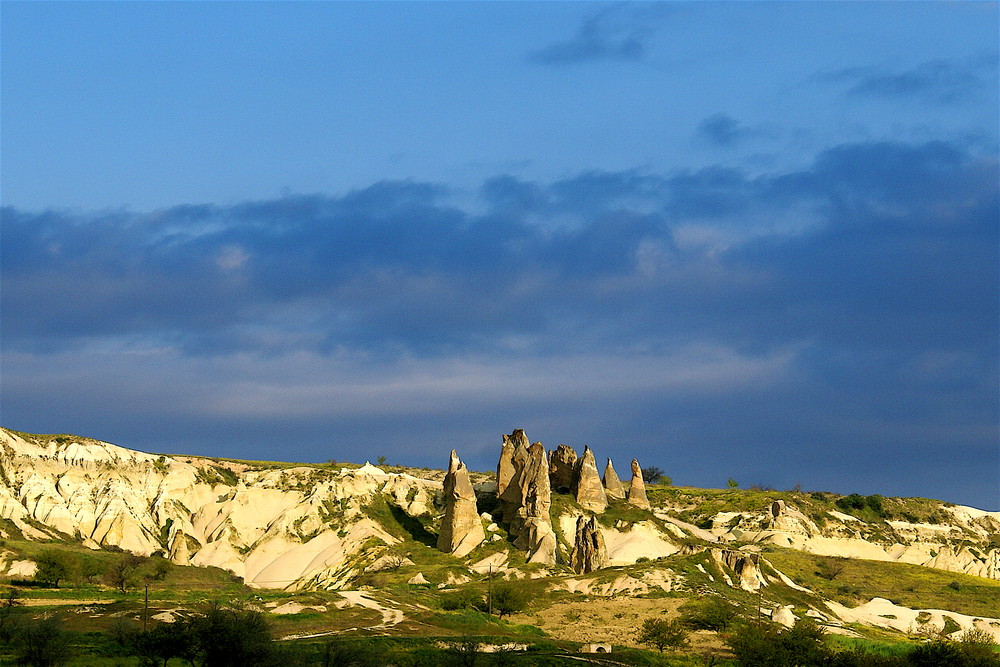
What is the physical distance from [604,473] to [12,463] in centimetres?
6834

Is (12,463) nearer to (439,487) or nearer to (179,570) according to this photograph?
(179,570)

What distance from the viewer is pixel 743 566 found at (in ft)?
→ 343

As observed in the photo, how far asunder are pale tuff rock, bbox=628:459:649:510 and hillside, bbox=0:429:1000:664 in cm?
38

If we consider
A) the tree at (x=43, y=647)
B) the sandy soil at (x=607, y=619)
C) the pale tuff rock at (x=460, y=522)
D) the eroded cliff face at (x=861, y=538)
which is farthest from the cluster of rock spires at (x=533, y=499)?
the tree at (x=43, y=647)

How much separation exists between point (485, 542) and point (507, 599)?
28.2 meters

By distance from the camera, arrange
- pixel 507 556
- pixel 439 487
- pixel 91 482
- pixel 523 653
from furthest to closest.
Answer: pixel 439 487, pixel 91 482, pixel 507 556, pixel 523 653

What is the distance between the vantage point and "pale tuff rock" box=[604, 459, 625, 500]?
461 feet

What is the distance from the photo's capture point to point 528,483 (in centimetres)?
12075

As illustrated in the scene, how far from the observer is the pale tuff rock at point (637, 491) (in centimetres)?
13938

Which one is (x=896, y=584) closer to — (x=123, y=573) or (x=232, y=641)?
(x=123, y=573)

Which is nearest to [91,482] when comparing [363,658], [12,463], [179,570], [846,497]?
[12,463]

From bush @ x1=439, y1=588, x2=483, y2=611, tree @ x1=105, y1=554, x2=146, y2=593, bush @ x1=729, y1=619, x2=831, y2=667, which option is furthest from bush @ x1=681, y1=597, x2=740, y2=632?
tree @ x1=105, y1=554, x2=146, y2=593

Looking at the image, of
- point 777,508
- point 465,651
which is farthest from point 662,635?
point 777,508

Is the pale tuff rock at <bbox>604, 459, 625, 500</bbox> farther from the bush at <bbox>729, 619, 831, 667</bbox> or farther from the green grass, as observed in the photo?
the bush at <bbox>729, 619, 831, 667</bbox>
